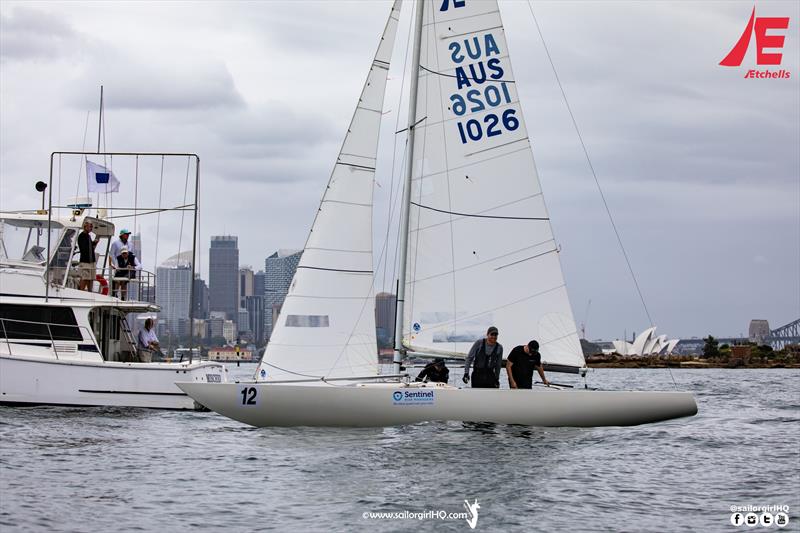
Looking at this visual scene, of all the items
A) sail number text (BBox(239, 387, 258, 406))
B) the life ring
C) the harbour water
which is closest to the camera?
the harbour water

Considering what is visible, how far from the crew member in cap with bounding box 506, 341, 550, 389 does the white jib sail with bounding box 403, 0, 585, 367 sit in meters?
1.02

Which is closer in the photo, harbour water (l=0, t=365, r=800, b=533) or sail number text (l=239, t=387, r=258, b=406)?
harbour water (l=0, t=365, r=800, b=533)

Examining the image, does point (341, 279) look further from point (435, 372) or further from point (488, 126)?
point (488, 126)

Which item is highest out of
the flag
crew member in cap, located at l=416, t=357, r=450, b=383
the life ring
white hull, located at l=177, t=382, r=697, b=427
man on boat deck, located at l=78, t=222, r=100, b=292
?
the flag

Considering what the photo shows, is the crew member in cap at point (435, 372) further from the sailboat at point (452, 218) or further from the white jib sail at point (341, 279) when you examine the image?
the white jib sail at point (341, 279)

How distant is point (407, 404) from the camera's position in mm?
19875

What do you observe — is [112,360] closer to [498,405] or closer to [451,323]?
[451,323]

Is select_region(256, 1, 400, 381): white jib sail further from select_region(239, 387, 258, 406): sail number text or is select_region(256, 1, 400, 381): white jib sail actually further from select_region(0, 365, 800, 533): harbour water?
select_region(0, 365, 800, 533): harbour water

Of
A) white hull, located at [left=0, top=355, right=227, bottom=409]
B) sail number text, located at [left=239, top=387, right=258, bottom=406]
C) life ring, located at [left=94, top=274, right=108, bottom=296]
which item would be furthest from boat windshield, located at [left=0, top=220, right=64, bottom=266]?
sail number text, located at [left=239, top=387, right=258, bottom=406]

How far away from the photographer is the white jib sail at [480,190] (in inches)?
873

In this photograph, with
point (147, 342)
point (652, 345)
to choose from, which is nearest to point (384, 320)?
point (147, 342)

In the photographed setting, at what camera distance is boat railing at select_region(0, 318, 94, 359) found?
26.2 metres

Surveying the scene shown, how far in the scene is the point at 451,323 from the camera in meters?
22.0

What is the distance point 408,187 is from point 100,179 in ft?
34.6
